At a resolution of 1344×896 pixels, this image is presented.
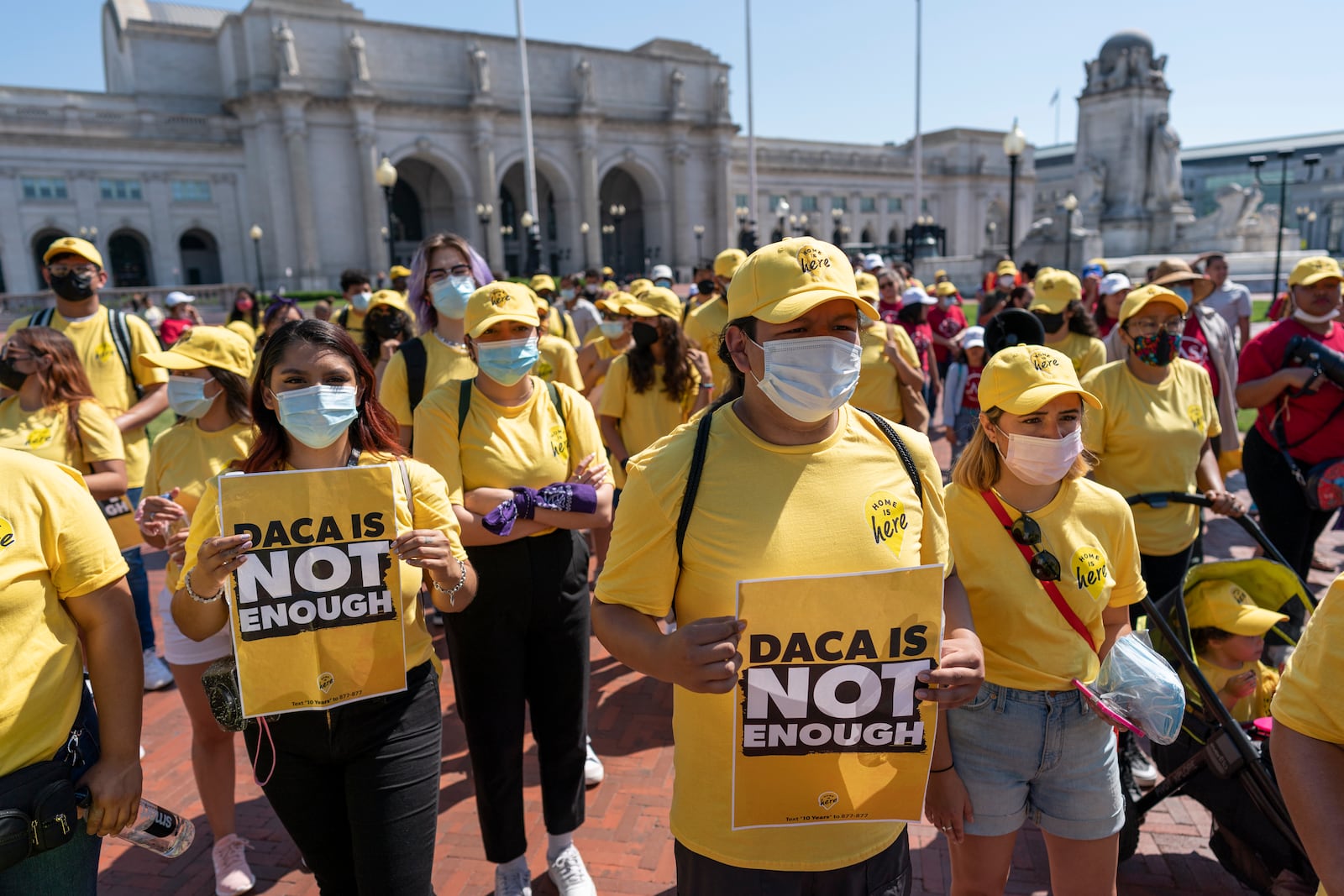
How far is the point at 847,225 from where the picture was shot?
84.1m

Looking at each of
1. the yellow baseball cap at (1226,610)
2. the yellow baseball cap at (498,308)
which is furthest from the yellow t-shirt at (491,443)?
the yellow baseball cap at (1226,610)

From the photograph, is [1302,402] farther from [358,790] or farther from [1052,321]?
[358,790]

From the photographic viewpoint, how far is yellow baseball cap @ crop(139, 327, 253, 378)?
375cm

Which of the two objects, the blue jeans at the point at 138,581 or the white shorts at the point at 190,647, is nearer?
the white shorts at the point at 190,647

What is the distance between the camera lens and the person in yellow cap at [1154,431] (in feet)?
14.4

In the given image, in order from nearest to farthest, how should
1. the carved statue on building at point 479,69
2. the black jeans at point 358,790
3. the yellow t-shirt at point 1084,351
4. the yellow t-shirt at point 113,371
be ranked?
the black jeans at point 358,790 → the yellow t-shirt at point 113,371 → the yellow t-shirt at point 1084,351 → the carved statue on building at point 479,69

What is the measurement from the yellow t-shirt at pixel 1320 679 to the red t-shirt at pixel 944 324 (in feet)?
33.0

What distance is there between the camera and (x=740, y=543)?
6.82ft

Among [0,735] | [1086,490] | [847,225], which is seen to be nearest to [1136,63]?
[1086,490]

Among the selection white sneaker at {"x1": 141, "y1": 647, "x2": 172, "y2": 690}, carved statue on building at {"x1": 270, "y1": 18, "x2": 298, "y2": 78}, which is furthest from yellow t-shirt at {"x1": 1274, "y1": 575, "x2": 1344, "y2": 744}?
carved statue on building at {"x1": 270, "y1": 18, "x2": 298, "y2": 78}

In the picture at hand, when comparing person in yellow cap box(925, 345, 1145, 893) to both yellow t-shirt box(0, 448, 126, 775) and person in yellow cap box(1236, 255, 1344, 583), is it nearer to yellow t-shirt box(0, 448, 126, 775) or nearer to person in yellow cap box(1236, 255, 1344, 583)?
yellow t-shirt box(0, 448, 126, 775)

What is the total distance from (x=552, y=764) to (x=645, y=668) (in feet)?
6.36

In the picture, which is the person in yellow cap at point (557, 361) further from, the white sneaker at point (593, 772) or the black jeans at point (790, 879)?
the black jeans at point (790, 879)

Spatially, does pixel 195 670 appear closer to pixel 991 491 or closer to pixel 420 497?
pixel 420 497
